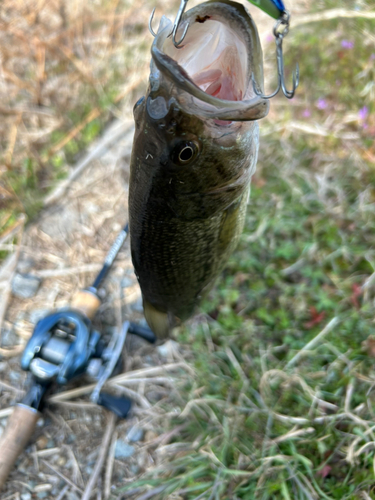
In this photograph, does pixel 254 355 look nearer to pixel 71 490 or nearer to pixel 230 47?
pixel 71 490

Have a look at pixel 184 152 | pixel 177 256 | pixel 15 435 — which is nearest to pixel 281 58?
pixel 184 152

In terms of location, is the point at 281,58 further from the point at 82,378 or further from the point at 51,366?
the point at 82,378

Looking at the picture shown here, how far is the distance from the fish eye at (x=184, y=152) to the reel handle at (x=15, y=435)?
1631 mm

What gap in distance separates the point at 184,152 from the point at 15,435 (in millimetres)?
1778

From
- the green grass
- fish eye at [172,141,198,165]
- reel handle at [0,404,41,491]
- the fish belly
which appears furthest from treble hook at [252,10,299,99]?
reel handle at [0,404,41,491]

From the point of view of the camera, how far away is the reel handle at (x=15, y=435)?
1808 millimetres

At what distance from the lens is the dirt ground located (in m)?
2.01

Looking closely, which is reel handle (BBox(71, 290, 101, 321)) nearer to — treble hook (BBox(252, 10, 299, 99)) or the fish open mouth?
the fish open mouth

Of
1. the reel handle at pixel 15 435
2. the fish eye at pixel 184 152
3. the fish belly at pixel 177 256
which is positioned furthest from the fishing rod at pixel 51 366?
the fish eye at pixel 184 152

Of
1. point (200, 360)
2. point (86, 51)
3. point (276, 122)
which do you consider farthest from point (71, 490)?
point (86, 51)

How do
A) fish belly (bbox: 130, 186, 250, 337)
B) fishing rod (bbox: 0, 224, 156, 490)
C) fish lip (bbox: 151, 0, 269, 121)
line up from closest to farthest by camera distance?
fish lip (bbox: 151, 0, 269, 121) → fish belly (bbox: 130, 186, 250, 337) → fishing rod (bbox: 0, 224, 156, 490)

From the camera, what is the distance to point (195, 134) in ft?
3.27

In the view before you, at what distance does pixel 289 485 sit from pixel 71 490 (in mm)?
1222

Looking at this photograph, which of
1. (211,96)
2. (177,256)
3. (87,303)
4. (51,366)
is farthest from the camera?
(87,303)
